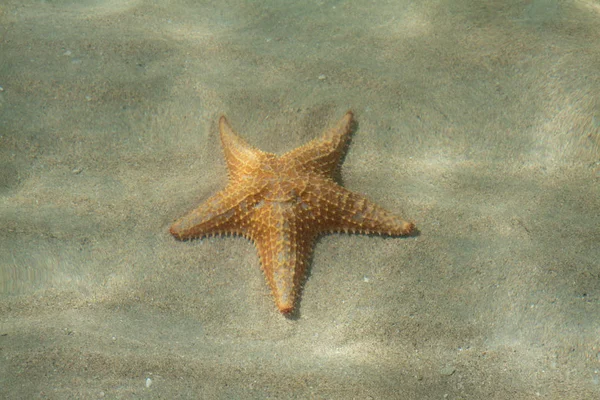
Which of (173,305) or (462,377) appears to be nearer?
(462,377)

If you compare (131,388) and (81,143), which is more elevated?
(81,143)

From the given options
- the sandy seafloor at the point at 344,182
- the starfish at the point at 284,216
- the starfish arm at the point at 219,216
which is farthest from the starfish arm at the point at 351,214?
the starfish arm at the point at 219,216

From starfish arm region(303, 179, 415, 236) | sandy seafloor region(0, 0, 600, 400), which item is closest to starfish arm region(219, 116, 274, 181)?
sandy seafloor region(0, 0, 600, 400)

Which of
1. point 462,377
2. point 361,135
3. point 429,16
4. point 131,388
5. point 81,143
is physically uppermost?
point 429,16

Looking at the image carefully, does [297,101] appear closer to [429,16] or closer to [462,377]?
[429,16]

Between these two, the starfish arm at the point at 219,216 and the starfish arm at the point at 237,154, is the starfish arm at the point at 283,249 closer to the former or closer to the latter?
the starfish arm at the point at 219,216

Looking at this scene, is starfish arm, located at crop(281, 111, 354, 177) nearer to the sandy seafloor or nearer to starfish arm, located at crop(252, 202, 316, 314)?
the sandy seafloor

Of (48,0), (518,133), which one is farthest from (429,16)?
(48,0)

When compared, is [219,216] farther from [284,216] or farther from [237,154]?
[237,154]
